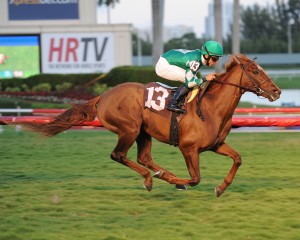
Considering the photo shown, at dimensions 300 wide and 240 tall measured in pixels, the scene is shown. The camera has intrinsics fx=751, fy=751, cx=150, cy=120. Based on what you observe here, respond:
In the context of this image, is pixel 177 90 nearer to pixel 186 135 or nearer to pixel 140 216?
pixel 186 135

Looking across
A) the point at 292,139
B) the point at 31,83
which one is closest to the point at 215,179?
the point at 292,139

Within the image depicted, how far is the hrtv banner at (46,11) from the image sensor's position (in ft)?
99.5

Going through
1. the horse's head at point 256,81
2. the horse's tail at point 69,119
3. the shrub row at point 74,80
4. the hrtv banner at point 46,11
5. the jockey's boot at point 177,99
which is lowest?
the shrub row at point 74,80

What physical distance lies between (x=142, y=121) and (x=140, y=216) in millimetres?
1450

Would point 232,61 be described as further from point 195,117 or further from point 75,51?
point 75,51

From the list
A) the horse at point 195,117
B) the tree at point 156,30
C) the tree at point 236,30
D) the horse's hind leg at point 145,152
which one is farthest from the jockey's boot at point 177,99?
the tree at point 236,30

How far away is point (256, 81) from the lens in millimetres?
8555

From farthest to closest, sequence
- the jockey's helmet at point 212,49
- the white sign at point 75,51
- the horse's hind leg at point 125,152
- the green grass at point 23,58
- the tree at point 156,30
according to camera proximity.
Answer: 1. the tree at point 156,30
2. the white sign at point 75,51
3. the green grass at point 23,58
4. the horse's hind leg at point 125,152
5. the jockey's helmet at point 212,49

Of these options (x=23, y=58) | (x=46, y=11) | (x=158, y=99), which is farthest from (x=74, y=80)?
(x=158, y=99)

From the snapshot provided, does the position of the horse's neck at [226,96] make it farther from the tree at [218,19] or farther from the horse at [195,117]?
the tree at [218,19]

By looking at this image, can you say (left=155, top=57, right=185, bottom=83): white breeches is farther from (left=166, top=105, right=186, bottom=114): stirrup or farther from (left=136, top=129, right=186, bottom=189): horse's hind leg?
(left=136, top=129, right=186, bottom=189): horse's hind leg

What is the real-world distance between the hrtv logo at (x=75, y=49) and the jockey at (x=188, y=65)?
2047cm

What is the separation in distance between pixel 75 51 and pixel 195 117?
21168 mm

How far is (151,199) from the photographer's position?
8.63m
